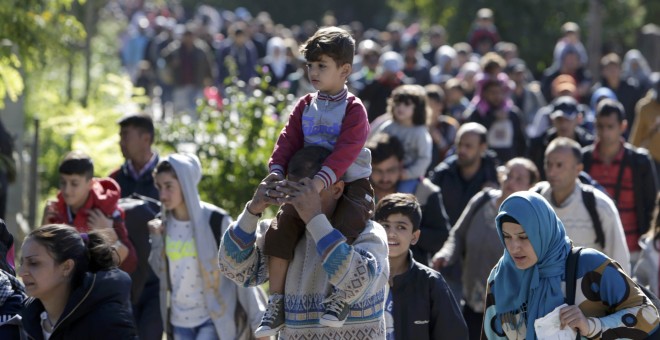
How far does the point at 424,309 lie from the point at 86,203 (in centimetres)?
246

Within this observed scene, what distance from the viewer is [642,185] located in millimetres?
10641

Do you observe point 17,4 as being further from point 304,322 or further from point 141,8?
point 141,8

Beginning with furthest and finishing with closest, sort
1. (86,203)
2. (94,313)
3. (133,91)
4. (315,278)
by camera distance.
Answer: (133,91)
(86,203)
(94,313)
(315,278)

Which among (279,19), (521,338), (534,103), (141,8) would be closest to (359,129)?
(521,338)

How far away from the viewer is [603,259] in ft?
19.0

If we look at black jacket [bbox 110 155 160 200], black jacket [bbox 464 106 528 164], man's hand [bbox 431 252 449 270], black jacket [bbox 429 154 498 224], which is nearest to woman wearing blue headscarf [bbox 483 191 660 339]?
man's hand [bbox 431 252 449 270]

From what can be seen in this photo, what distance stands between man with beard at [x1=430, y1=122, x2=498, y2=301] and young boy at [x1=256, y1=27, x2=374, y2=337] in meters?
5.13

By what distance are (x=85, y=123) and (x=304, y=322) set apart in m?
10.2

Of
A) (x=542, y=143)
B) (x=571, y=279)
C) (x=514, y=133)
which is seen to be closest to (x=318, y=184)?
(x=571, y=279)

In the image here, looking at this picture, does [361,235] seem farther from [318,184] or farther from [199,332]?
[199,332]

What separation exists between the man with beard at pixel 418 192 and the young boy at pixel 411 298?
1.52m

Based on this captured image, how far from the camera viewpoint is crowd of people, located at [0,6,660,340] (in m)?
5.29

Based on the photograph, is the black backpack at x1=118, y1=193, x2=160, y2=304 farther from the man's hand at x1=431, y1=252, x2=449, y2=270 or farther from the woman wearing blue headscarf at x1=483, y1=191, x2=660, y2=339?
the woman wearing blue headscarf at x1=483, y1=191, x2=660, y2=339

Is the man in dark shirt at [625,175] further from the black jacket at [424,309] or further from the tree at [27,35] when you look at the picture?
the tree at [27,35]
